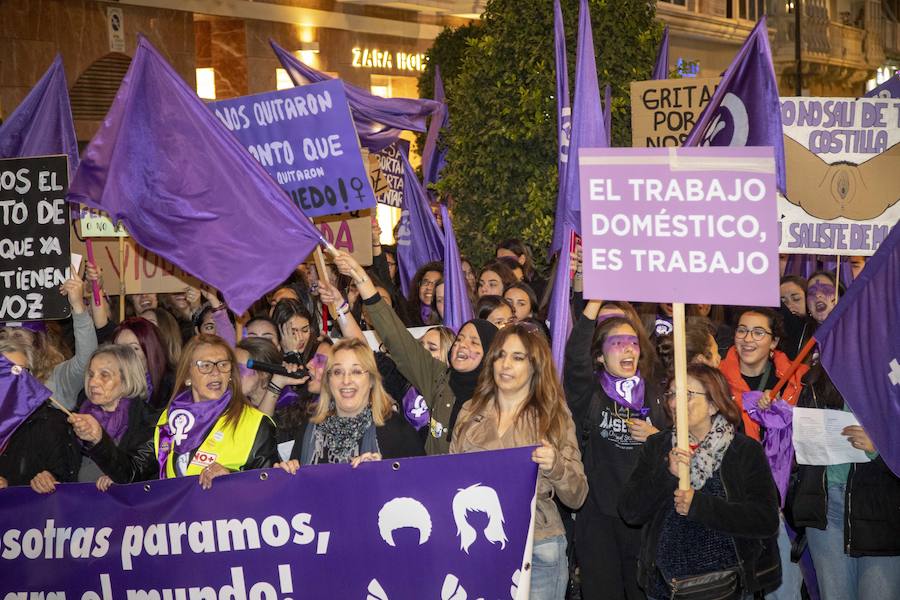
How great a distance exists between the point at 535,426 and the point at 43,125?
4.64 metres

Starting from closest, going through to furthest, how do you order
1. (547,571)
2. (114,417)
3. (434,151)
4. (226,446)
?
(547,571)
(226,446)
(114,417)
(434,151)

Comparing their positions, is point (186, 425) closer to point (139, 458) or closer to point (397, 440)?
point (139, 458)

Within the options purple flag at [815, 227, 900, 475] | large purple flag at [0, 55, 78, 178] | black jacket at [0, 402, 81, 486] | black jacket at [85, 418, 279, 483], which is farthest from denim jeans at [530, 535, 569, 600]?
large purple flag at [0, 55, 78, 178]

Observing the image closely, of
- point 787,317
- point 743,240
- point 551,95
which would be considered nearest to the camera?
point 743,240

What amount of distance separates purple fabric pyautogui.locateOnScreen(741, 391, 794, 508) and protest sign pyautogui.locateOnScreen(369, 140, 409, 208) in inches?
243

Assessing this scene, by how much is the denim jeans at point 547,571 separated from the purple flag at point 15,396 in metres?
2.56

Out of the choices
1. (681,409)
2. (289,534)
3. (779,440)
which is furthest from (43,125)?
(779,440)

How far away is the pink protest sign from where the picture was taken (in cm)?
525

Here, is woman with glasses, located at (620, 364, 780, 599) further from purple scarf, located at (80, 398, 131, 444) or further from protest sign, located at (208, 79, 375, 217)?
protest sign, located at (208, 79, 375, 217)

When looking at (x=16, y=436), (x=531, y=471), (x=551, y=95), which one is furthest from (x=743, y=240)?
(x=551, y=95)

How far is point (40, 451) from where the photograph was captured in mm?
6223

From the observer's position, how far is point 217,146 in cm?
670

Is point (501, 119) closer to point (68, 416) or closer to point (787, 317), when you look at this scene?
point (787, 317)

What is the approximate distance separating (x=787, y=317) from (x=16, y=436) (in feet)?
19.4
